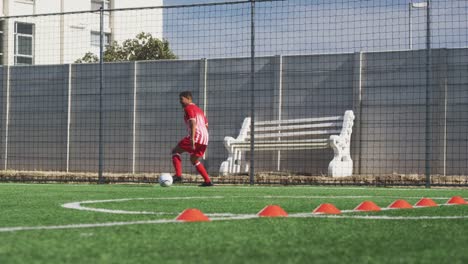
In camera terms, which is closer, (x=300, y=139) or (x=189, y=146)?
(x=189, y=146)

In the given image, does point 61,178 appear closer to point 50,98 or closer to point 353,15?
point 50,98

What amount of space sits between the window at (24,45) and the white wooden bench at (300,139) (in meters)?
19.6

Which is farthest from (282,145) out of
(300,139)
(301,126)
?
(300,139)

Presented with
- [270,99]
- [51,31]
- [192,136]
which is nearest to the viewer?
[192,136]

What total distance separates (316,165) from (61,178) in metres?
4.92

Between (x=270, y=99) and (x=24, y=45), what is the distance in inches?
806

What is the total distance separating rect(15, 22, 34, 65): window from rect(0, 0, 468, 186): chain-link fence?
16088 millimetres

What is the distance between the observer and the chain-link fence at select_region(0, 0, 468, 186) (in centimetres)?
1411

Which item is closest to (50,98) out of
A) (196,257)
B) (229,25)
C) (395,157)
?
(229,25)

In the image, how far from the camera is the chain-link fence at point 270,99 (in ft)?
46.3

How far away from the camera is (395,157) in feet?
51.3

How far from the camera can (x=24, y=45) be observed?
115ft

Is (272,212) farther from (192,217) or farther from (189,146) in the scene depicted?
(189,146)

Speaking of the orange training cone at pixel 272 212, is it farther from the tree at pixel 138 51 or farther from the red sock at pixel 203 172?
the tree at pixel 138 51
